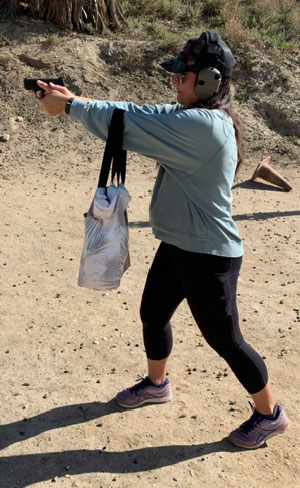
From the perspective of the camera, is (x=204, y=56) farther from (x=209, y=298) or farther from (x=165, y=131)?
(x=209, y=298)

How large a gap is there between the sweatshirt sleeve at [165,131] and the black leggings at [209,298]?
1.54 ft

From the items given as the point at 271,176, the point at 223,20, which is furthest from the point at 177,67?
the point at 223,20

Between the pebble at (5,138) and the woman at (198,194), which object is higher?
the woman at (198,194)

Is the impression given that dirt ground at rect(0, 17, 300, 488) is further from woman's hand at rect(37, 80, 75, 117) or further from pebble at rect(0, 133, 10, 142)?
woman's hand at rect(37, 80, 75, 117)

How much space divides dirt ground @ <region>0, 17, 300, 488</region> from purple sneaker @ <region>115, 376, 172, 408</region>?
5 cm

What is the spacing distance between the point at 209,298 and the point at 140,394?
91cm

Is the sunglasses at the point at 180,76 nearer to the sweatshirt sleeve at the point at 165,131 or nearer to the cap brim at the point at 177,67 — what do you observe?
the cap brim at the point at 177,67

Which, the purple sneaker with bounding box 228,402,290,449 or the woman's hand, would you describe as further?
the purple sneaker with bounding box 228,402,290,449

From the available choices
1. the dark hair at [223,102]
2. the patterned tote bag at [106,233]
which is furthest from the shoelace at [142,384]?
the dark hair at [223,102]

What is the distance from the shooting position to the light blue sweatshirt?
9.09 ft

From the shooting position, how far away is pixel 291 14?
12.6m

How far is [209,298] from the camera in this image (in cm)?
309

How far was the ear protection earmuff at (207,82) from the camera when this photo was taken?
2814 mm

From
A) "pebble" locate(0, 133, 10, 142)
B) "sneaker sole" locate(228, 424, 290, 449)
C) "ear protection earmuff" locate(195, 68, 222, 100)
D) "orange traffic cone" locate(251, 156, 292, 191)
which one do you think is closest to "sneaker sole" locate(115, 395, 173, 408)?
"sneaker sole" locate(228, 424, 290, 449)
